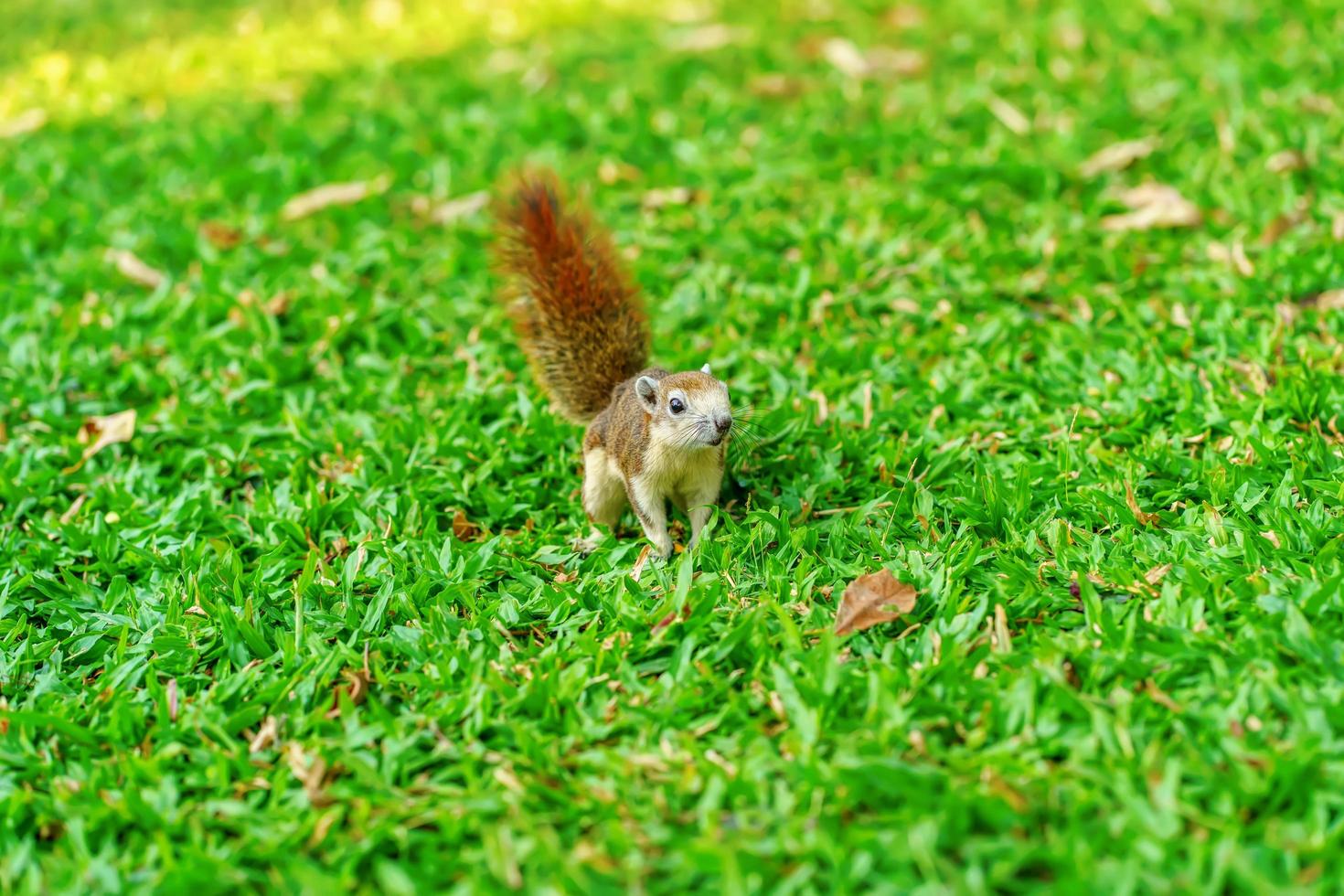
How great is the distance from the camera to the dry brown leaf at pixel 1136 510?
331 centimetres

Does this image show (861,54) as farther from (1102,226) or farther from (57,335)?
(57,335)

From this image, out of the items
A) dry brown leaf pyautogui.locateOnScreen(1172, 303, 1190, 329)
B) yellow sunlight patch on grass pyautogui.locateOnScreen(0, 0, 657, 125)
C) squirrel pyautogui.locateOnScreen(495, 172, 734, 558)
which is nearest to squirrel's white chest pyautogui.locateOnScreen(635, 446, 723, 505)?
squirrel pyautogui.locateOnScreen(495, 172, 734, 558)

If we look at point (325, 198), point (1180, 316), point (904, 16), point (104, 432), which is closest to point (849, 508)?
point (1180, 316)

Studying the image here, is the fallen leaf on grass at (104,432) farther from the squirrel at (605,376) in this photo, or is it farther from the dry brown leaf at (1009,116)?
the dry brown leaf at (1009,116)

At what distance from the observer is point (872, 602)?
2.98m

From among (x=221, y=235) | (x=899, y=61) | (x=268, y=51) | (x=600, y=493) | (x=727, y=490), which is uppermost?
(x=268, y=51)

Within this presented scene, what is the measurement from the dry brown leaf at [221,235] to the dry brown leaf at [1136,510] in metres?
3.88

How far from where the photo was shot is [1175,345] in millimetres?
4133

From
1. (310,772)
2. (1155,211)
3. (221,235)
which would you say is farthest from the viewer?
(221,235)

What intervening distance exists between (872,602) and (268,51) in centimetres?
597

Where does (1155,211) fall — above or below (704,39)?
below

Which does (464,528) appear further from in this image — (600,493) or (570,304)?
(570,304)

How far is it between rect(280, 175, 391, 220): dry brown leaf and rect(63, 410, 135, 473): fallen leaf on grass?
63.2 inches

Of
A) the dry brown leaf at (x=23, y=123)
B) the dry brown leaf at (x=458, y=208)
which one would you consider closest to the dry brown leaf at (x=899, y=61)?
the dry brown leaf at (x=458, y=208)
